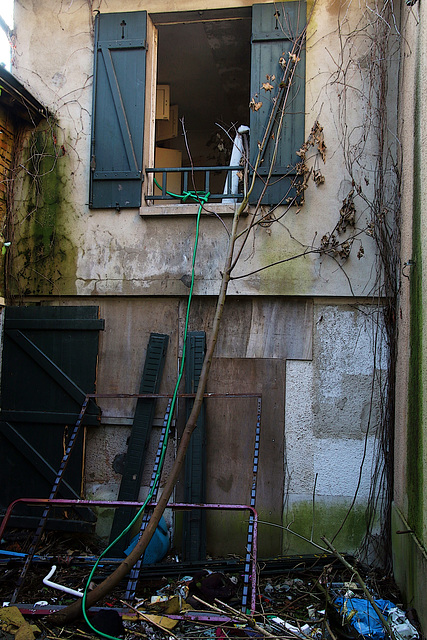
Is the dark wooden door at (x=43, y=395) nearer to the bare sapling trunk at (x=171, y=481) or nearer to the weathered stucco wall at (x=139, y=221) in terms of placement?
the weathered stucco wall at (x=139, y=221)

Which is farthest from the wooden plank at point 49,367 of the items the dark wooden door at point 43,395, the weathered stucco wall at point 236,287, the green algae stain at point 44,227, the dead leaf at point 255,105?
the dead leaf at point 255,105

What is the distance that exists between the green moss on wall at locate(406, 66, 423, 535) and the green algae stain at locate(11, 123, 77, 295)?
3046 mm

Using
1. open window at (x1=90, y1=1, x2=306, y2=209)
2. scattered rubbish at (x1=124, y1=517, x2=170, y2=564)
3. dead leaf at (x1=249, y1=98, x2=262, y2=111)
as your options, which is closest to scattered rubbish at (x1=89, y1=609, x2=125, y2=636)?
scattered rubbish at (x1=124, y1=517, x2=170, y2=564)

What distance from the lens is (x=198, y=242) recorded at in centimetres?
496

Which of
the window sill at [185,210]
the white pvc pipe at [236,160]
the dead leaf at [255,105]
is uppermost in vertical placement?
the dead leaf at [255,105]

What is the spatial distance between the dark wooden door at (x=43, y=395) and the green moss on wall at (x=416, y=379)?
2.73 m

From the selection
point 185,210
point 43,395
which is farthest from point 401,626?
point 185,210

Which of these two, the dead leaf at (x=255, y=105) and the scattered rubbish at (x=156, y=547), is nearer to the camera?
the scattered rubbish at (x=156, y=547)

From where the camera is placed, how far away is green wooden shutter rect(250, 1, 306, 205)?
4.87 metres

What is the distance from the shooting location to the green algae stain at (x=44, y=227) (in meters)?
5.12

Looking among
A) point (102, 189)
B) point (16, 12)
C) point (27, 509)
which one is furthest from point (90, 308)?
point (16, 12)

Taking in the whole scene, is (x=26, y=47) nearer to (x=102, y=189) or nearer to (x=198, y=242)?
(x=102, y=189)

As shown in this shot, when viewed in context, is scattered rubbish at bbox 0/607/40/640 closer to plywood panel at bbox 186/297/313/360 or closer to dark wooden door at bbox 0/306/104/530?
dark wooden door at bbox 0/306/104/530

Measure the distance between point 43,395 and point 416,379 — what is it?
10.8ft
